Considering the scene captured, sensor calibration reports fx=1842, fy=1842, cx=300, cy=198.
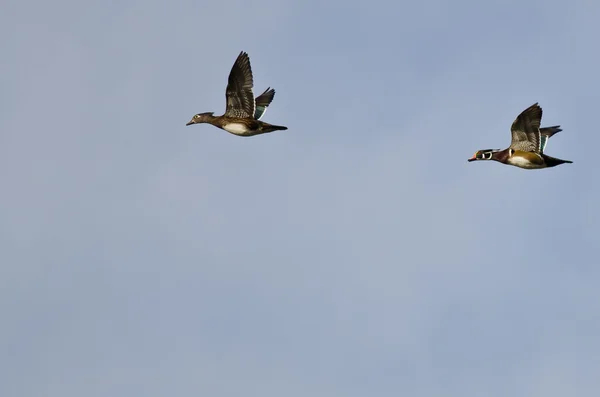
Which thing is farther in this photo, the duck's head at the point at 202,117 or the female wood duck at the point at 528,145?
the duck's head at the point at 202,117

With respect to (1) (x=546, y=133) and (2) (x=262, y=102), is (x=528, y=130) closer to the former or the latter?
(1) (x=546, y=133)

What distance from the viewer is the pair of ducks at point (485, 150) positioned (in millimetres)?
89375

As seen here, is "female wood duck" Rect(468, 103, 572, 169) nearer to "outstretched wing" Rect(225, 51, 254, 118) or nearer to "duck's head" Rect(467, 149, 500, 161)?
"duck's head" Rect(467, 149, 500, 161)

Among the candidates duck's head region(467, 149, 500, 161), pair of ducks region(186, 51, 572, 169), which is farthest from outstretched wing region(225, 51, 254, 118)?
duck's head region(467, 149, 500, 161)

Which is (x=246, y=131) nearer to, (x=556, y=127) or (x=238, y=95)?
(x=238, y=95)

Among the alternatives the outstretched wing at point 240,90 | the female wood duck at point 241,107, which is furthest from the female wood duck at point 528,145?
the outstretched wing at point 240,90

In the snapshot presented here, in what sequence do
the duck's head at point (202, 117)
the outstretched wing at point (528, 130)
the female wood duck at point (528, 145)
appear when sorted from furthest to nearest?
1. the duck's head at point (202, 117)
2. the female wood duck at point (528, 145)
3. the outstretched wing at point (528, 130)

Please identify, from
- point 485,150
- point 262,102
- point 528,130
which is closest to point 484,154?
point 485,150

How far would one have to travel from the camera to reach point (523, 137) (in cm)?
8994

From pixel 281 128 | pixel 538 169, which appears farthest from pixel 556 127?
pixel 281 128

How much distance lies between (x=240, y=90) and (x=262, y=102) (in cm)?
396

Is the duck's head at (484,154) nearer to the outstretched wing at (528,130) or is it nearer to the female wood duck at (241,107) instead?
the outstretched wing at (528,130)

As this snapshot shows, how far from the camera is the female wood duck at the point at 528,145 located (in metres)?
88.9

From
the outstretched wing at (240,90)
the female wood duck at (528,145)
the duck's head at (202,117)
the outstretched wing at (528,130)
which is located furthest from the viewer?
the duck's head at (202,117)
